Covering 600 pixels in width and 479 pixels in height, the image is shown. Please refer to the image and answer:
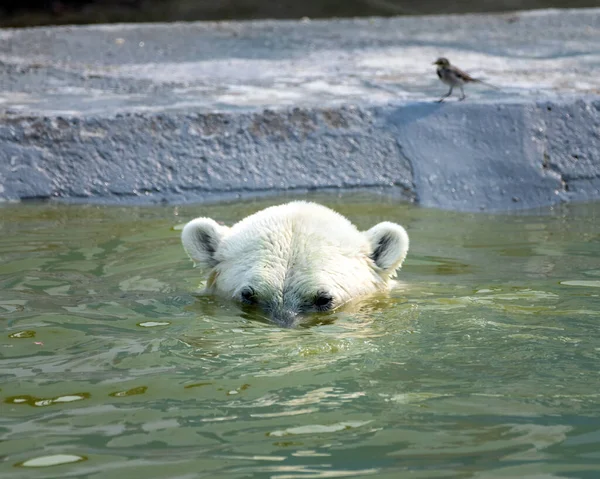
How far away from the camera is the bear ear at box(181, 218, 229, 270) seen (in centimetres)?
446

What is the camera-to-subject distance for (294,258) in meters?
4.09

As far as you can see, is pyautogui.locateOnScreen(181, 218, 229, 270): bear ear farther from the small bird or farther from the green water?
the small bird

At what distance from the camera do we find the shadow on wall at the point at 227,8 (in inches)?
524

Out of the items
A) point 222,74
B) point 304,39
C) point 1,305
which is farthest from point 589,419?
point 304,39

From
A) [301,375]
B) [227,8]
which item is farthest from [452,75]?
[227,8]

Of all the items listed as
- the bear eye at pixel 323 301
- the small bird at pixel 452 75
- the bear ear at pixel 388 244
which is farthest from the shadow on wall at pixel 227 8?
the bear eye at pixel 323 301

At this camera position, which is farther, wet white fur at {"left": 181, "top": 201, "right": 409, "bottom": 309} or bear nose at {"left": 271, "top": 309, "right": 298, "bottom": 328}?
wet white fur at {"left": 181, "top": 201, "right": 409, "bottom": 309}

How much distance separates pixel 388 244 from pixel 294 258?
0.57 m

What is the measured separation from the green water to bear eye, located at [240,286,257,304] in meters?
0.05

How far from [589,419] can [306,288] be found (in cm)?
155

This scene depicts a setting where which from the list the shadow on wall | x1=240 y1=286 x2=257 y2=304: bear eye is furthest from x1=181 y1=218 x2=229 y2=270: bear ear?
the shadow on wall

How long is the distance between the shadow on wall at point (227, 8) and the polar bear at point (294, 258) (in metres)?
9.56

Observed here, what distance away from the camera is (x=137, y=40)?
31.9 feet

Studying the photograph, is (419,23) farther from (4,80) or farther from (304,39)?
(4,80)
